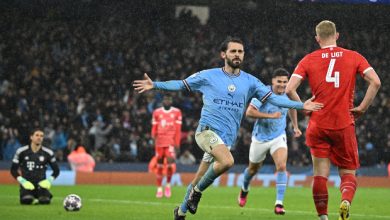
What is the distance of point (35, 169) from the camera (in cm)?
1609

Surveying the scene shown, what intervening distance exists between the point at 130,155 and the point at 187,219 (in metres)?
14.7

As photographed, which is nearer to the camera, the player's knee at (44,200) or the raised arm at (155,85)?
the raised arm at (155,85)

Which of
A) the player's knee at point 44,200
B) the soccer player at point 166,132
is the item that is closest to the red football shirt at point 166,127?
the soccer player at point 166,132

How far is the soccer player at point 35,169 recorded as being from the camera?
15.8 metres

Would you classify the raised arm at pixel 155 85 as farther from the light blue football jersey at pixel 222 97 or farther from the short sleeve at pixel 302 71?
the short sleeve at pixel 302 71

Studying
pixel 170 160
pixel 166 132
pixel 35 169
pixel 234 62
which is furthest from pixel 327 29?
pixel 166 132

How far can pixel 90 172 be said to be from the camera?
25.5 metres

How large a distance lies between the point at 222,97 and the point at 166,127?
9.07 meters

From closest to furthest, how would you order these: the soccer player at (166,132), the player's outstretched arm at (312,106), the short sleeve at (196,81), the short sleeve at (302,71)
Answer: the player's outstretched arm at (312,106)
the short sleeve at (302,71)
the short sleeve at (196,81)
the soccer player at (166,132)

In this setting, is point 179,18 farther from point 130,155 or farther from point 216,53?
point 130,155

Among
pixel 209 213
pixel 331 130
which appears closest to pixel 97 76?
pixel 209 213

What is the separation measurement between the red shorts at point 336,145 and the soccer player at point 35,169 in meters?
6.80

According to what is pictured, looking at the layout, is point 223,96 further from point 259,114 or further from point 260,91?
point 259,114

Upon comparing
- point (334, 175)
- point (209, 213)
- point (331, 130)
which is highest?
point (331, 130)
